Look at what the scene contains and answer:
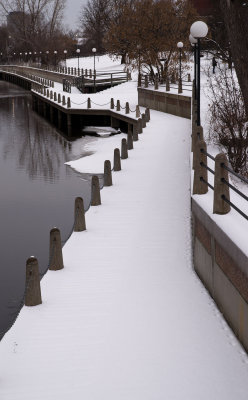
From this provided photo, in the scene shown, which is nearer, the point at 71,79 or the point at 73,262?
the point at 73,262

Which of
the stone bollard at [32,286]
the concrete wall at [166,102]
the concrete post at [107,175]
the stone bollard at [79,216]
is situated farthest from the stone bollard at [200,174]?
the concrete wall at [166,102]

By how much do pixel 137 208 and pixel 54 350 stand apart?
7443 mm

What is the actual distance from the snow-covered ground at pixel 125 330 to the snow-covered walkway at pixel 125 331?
0.04 feet

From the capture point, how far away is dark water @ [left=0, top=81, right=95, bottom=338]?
15.5 meters

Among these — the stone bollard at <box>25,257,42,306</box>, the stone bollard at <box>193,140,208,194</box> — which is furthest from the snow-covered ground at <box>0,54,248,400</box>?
the stone bollard at <box>193,140,208,194</box>

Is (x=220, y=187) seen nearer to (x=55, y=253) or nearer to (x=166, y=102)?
(x=55, y=253)

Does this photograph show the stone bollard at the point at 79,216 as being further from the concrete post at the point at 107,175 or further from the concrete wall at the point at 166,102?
the concrete wall at the point at 166,102

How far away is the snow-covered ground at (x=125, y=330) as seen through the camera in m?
7.17

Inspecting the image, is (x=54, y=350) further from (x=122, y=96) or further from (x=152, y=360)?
(x=122, y=96)

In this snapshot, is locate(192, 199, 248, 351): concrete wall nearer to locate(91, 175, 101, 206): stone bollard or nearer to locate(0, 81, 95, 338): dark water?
locate(0, 81, 95, 338): dark water

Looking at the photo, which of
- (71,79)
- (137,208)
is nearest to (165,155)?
(137,208)

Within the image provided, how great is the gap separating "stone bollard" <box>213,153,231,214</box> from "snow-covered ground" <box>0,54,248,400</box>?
4.82ft

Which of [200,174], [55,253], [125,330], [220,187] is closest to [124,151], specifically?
[200,174]

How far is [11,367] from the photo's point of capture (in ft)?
24.8
